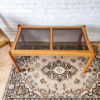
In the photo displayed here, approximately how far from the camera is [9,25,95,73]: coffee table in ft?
3.98

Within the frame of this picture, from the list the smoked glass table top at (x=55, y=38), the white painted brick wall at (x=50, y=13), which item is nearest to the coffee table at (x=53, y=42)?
the smoked glass table top at (x=55, y=38)

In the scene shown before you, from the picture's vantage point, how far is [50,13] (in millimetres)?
1453

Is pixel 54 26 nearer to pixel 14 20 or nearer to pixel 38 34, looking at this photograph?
pixel 38 34

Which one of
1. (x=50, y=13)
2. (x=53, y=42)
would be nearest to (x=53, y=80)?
(x=53, y=42)

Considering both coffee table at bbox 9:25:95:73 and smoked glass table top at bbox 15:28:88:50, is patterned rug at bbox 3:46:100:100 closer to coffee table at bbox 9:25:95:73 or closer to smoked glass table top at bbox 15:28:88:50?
coffee table at bbox 9:25:95:73

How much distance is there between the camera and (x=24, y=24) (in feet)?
5.28

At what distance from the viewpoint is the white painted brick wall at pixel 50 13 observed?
52.9 inches

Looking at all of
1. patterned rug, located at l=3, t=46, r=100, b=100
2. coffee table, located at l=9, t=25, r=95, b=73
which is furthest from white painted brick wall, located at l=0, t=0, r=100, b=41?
patterned rug, located at l=3, t=46, r=100, b=100

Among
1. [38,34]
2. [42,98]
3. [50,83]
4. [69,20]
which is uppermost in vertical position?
[69,20]

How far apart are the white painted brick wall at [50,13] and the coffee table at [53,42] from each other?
137mm

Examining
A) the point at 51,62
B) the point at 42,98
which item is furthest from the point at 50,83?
the point at 51,62

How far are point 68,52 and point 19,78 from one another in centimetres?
81

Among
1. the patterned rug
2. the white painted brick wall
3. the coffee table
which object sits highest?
the white painted brick wall

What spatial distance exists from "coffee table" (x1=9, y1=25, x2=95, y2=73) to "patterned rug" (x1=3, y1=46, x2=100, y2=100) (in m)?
0.15
